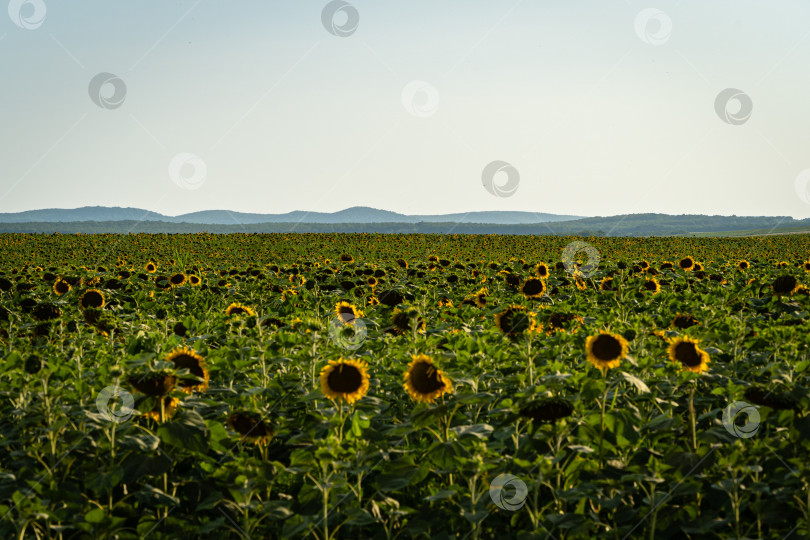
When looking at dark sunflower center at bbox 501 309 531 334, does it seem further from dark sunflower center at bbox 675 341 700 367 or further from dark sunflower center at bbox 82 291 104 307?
dark sunflower center at bbox 82 291 104 307

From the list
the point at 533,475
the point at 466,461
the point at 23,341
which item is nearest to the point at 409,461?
the point at 466,461

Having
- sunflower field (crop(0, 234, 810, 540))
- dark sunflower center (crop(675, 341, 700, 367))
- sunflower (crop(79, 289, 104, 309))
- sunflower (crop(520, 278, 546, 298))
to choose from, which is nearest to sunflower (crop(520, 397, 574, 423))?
sunflower field (crop(0, 234, 810, 540))

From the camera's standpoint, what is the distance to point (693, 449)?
3.74 meters

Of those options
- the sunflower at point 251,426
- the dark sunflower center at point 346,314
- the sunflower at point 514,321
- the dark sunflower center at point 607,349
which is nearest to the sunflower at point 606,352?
the dark sunflower center at point 607,349

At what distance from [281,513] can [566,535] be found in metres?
1.68

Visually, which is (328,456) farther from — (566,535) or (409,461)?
(566,535)

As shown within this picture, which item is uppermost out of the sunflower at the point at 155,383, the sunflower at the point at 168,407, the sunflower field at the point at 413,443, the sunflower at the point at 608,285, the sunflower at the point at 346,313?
the sunflower at the point at 155,383

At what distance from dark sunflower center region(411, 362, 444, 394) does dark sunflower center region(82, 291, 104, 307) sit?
6103mm

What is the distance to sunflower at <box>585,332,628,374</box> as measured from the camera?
4.06 m

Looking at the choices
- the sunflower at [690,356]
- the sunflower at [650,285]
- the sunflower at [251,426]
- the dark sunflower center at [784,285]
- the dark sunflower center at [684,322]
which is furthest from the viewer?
the sunflower at [650,285]

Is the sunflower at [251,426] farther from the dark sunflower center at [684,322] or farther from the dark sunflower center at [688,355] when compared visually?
the dark sunflower center at [684,322]

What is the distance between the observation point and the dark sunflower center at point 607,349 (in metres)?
4.06

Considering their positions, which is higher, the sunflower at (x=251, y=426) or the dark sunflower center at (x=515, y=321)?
the dark sunflower center at (x=515, y=321)

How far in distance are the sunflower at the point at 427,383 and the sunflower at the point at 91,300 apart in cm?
602
